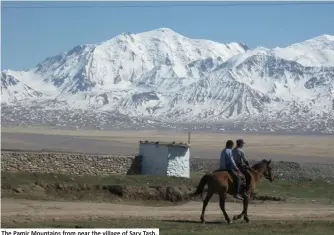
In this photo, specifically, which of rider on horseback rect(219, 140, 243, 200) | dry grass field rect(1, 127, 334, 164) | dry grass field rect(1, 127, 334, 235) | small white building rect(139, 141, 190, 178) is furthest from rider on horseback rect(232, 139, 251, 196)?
dry grass field rect(1, 127, 334, 164)

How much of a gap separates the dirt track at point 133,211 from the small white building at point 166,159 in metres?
6.68

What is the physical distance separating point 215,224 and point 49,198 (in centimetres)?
780

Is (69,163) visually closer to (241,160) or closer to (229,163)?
(241,160)

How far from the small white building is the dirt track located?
263 inches

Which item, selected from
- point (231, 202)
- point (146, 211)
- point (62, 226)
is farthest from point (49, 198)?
point (62, 226)

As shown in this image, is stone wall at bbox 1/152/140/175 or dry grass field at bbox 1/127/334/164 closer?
stone wall at bbox 1/152/140/175

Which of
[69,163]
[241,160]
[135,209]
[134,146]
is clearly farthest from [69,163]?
[134,146]

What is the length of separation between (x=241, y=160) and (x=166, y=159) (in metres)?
13.6

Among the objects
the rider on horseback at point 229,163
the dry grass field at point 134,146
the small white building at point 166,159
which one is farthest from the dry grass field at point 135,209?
the dry grass field at point 134,146

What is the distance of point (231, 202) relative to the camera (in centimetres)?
2875

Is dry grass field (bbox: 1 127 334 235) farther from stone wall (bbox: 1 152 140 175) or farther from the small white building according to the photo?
stone wall (bbox: 1 152 140 175)

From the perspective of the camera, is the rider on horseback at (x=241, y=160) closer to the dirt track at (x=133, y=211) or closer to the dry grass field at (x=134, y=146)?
the dirt track at (x=133, y=211)

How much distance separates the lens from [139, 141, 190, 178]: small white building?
34.3m

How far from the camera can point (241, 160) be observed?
20.8 m
